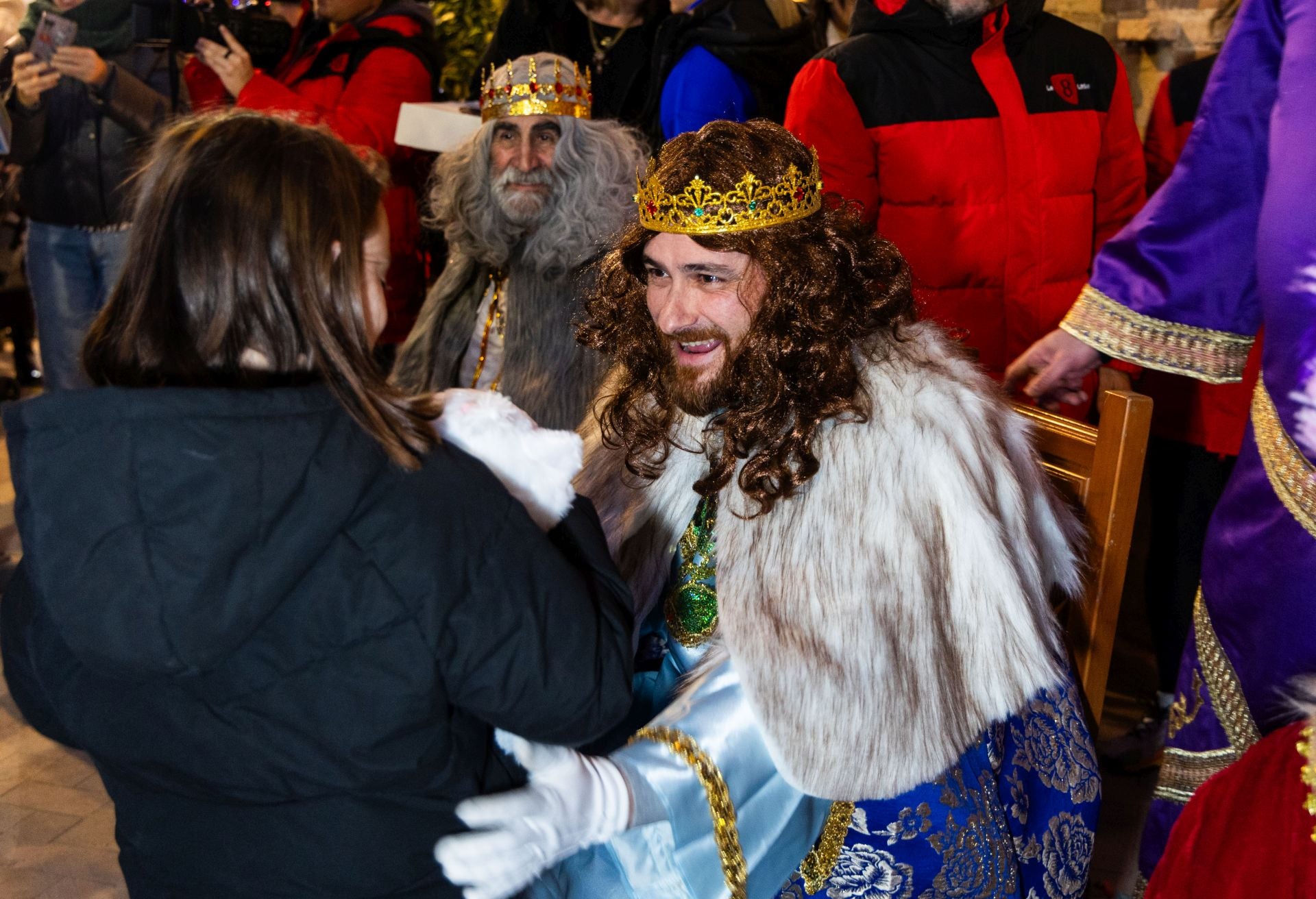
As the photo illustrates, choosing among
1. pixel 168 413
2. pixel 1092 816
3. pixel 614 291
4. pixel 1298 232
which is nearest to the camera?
pixel 168 413

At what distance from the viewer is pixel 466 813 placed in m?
1.36

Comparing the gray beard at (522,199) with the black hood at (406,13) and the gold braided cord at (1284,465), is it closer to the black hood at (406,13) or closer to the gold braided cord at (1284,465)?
the black hood at (406,13)

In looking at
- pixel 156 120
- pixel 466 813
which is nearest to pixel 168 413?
pixel 466 813

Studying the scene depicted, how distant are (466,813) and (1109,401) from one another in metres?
1.17

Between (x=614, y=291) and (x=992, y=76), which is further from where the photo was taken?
(x=992, y=76)

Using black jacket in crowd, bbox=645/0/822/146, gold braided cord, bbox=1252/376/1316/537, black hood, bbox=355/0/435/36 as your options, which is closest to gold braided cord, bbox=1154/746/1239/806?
gold braided cord, bbox=1252/376/1316/537

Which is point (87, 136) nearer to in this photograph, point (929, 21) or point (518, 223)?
point (518, 223)

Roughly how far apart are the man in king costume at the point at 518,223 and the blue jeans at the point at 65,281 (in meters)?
1.37

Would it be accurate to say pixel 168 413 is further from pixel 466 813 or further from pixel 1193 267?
pixel 1193 267

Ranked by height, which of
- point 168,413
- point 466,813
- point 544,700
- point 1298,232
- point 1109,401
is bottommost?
point 466,813

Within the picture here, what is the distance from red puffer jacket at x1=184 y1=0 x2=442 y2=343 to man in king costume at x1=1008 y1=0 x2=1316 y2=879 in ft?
8.74

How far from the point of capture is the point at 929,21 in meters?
3.00

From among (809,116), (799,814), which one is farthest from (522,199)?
(799,814)

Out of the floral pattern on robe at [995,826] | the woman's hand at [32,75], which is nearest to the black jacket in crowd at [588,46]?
the woman's hand at [32,75]
